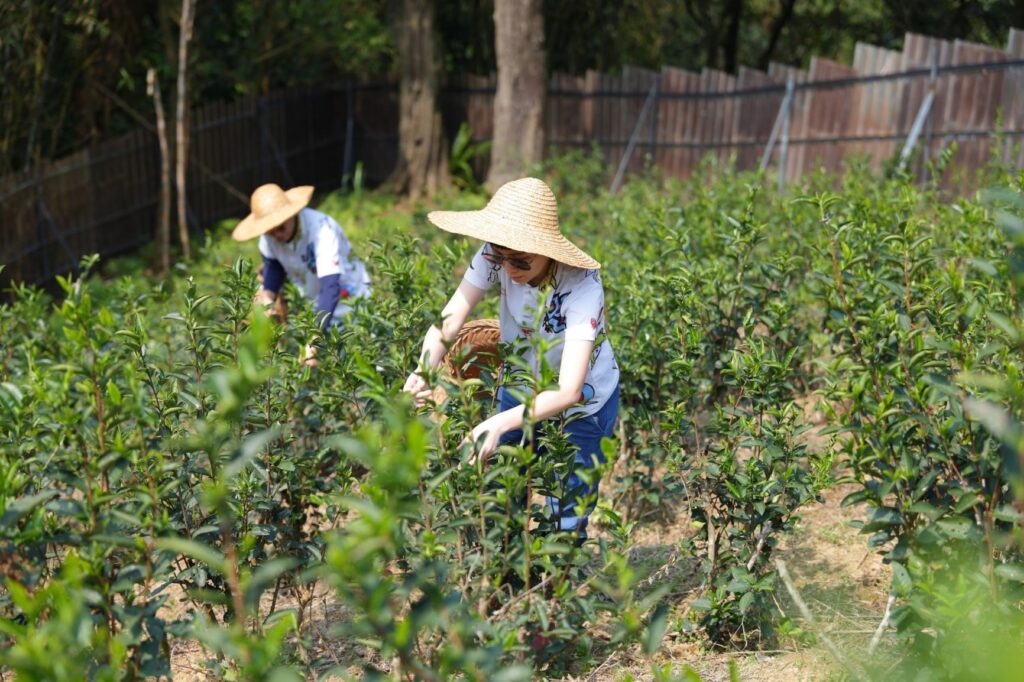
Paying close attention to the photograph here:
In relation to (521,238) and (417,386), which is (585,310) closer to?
(521,238)

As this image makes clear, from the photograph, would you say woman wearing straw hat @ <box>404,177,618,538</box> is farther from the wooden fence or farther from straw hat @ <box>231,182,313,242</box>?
the wooden fence

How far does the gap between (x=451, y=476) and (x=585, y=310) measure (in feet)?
2.20

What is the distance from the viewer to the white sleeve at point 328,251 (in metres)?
5.29

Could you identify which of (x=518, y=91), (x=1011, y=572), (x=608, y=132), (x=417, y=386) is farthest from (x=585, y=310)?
(x=608, y=132)

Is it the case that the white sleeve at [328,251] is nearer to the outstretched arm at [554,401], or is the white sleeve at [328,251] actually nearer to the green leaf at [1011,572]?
the outstretched arm at [554,401]

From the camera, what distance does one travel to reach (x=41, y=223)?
1191 cm

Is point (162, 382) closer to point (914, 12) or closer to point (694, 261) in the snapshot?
point (694, 261)

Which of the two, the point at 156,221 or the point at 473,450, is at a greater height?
the point at 473,450

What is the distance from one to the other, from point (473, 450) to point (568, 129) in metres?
13.1

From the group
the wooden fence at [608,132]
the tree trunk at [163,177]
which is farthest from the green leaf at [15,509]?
the tree trunk at [163,177]

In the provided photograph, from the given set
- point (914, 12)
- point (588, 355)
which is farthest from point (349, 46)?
point (588, 355)

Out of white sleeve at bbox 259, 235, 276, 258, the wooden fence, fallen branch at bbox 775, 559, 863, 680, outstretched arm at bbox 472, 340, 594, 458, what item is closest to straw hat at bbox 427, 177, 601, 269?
outstretched arm at bbox 472, 340, 594, 458

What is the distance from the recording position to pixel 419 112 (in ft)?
49.9

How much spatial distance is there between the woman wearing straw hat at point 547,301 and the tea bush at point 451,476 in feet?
0.52
